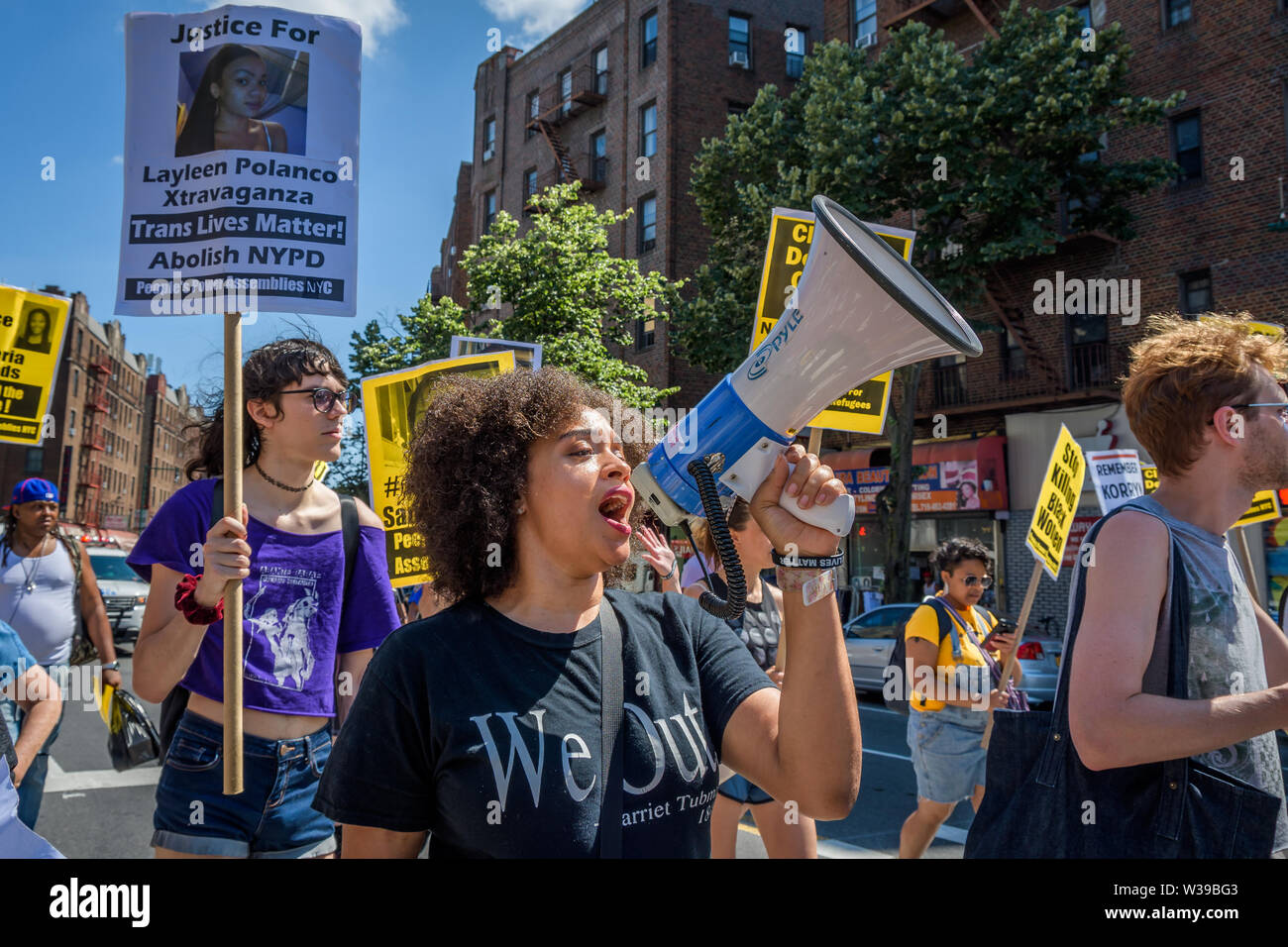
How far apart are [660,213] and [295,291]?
26.0 metres

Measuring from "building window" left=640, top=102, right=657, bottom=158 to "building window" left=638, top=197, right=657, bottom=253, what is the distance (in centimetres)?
142

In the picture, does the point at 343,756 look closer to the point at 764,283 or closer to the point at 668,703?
the point at 668,703

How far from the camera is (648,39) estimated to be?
29.0m

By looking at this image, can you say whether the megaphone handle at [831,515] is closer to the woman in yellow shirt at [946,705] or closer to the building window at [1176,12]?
the woman in yellow shirt at [946,705]

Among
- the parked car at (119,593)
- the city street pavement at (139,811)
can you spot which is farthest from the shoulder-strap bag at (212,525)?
the parked car at (119,593)

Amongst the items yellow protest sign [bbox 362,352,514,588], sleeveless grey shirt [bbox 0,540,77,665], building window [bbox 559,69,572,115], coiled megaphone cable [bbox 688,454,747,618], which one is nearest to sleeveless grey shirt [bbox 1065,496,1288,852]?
coiled megaphone cable [bbox 688,454,747,618]

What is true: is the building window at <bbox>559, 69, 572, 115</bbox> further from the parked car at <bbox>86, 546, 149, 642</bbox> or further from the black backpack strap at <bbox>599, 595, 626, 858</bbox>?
the black backpack strap at <bbox>599, 595, 626, 858</bbox>

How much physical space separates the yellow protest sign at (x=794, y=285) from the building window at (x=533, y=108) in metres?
30.3

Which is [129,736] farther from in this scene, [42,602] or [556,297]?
[556,297]

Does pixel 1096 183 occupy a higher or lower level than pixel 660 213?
lower

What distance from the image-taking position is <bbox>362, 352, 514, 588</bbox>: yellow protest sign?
15.0 ft

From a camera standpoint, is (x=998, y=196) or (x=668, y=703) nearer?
(x=668, y=703)
